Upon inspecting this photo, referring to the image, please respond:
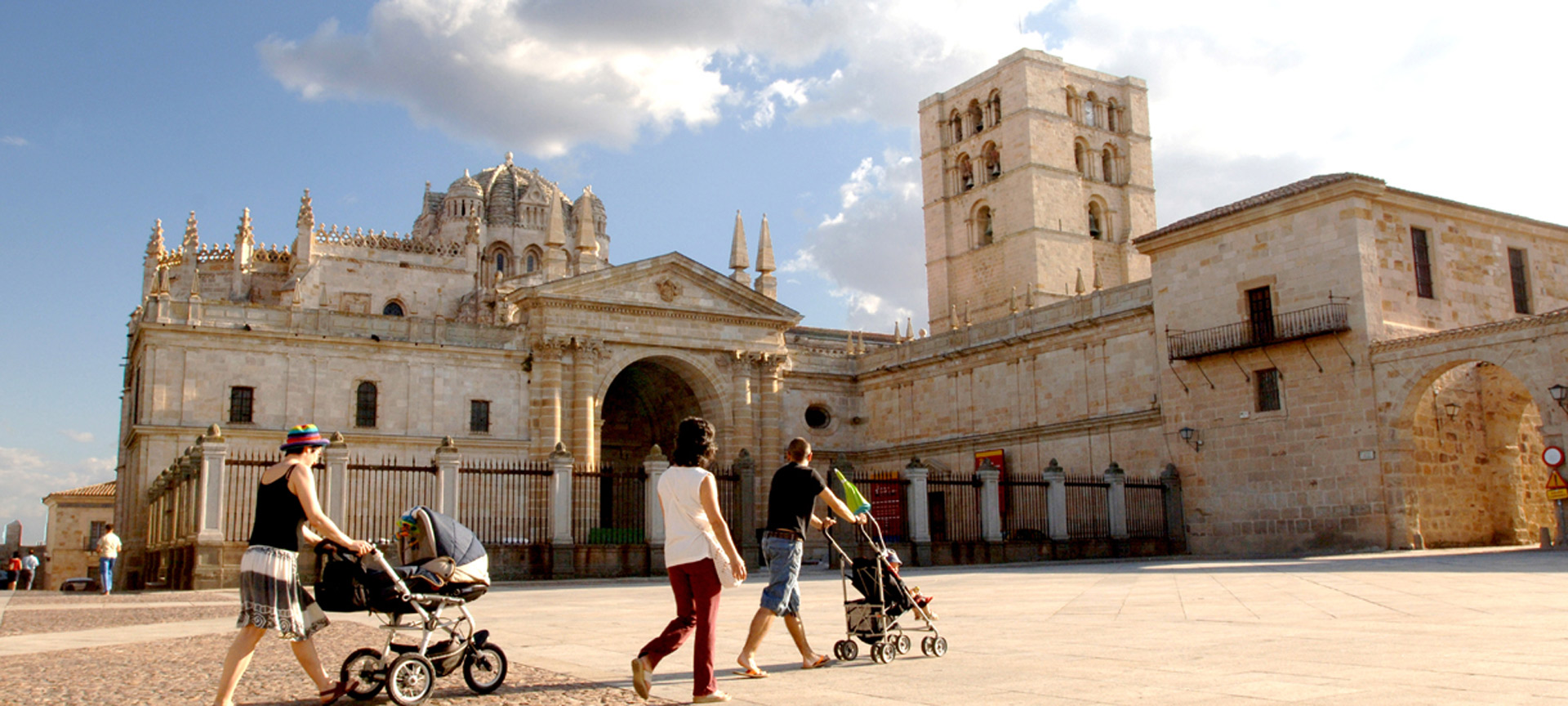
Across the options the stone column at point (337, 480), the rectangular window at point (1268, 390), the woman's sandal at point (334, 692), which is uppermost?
the rectangular window at point (1268, 390)

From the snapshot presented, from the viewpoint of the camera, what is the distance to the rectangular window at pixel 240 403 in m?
33.1

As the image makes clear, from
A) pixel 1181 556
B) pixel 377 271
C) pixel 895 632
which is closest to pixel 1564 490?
pixel 1181 556

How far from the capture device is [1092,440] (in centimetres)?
3381

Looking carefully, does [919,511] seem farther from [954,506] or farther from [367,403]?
[367,403]

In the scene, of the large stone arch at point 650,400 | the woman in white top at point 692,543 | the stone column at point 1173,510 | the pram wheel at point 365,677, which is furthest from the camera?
the large stone arch at point 650,400

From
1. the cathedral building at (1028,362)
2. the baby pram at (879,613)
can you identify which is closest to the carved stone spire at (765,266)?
the cathedral building at (1028,362)

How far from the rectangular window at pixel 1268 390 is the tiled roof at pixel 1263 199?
393 cm

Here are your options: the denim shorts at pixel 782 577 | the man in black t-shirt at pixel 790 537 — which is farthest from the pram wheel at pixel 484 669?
the denim shorts at pixel 782 577

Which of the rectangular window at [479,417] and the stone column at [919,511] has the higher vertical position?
the rectangular window at [479,417]

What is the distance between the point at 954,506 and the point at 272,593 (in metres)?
28.4

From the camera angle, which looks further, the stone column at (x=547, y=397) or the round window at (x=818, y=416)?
the round window at (x=818, y=416)

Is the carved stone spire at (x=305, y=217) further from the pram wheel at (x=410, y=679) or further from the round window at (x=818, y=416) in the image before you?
the pram wheel at (x=410, y=679)

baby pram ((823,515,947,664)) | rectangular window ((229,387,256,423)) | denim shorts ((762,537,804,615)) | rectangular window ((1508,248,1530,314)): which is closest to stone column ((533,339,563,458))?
rectangular window ((229,387,256,423))

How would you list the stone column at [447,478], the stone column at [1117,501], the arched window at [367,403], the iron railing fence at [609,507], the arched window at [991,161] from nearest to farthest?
the stone column at [447,478] → the iron railing fence at [609,507] → the stone column at [1117,501] → the arched window at [367,403] → the arched window at [991,161]
